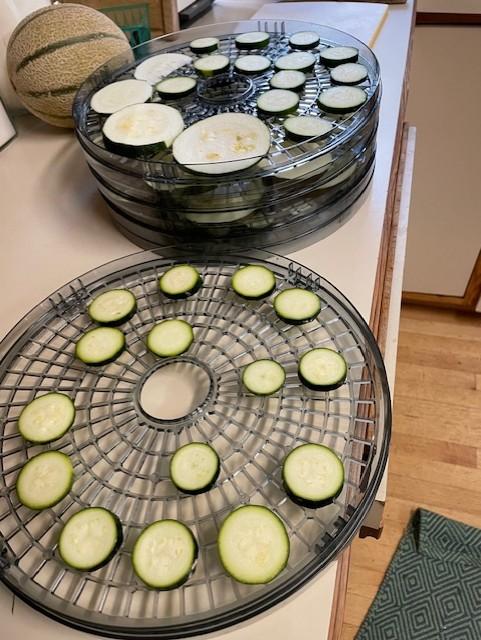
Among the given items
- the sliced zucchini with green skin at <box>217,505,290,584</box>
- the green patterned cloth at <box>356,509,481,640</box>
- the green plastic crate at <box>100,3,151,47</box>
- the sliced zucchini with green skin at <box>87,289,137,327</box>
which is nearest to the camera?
the sliced zucchini with green skin at <box>217,505,290,584</box>

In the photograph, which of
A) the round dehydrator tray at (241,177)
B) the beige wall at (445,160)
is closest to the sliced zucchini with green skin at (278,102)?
the round dehydrator tray at (241,177)

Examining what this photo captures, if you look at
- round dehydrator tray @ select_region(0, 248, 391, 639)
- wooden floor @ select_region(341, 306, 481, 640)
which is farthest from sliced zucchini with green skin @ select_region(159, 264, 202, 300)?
wooden floor @ select_region(341, 306, 481, 640)

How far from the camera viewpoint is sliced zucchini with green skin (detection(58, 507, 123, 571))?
43 cm

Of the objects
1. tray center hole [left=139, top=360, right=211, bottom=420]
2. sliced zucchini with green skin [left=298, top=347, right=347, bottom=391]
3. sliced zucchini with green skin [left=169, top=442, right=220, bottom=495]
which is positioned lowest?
tray center hole [left=139, top=360, right=211, bottom=420]

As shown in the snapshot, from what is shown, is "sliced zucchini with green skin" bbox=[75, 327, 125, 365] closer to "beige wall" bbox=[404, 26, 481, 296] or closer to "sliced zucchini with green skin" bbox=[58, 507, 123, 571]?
"sliced zucchini with green skin" bbox=[58, 507, 123, 571]

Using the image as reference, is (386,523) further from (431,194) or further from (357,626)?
(431,194)

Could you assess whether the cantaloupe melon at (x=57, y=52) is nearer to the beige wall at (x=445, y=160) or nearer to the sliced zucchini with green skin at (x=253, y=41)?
the sliced zucchini with green skin at (x=253, y=41)

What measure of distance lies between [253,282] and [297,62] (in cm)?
44

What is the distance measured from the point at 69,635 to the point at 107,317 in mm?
328

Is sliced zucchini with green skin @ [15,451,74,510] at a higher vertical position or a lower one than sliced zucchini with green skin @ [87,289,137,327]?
lower

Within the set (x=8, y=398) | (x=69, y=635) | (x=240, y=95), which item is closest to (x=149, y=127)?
(x=240, y=95)

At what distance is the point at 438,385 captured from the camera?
1775 mm

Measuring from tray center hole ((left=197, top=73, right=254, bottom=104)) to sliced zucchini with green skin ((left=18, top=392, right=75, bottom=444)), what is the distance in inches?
20.0

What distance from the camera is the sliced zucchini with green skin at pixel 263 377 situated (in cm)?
53
